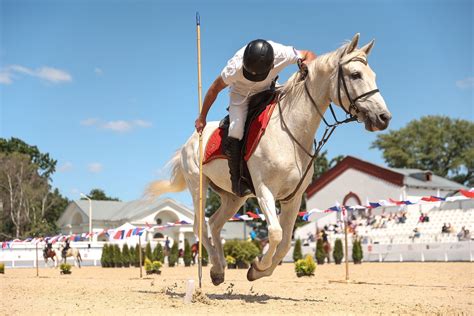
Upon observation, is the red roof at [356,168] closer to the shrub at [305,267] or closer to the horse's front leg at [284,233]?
the shrub at [305,267]

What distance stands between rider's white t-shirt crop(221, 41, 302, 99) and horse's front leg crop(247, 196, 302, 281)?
5.48 ft

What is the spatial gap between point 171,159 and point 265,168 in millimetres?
3233

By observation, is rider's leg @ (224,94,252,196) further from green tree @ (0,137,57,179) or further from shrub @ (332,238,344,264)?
green tree @ (0,137,57,179)

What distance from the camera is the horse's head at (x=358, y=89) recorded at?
6453mm

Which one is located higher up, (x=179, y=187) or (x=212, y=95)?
(x=212, y=95)

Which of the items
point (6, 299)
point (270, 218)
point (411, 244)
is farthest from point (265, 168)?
point (411, 244)

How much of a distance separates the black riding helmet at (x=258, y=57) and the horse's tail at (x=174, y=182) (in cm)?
313

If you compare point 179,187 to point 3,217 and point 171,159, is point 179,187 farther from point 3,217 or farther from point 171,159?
point 3,217

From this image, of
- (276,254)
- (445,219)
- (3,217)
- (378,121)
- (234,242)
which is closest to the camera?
(378,121)

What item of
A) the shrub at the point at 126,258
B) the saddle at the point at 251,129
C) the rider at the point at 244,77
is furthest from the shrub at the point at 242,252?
the rider at the point at 244,77

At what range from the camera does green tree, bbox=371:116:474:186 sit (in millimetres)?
79000

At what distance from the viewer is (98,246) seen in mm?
41812

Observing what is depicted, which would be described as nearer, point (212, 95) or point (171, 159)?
point (212, 95)

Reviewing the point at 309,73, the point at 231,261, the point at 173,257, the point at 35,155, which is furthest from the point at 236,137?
the point at 35,155
